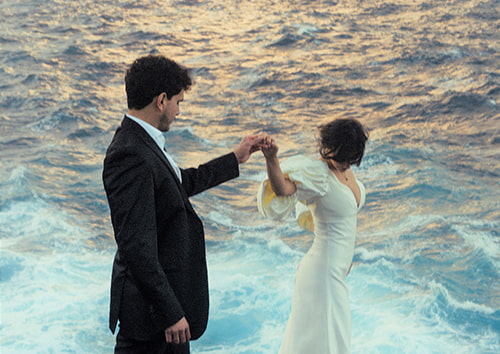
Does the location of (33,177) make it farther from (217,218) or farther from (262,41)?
(262,41)

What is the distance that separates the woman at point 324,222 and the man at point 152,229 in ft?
2.21

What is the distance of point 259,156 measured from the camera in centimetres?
1089

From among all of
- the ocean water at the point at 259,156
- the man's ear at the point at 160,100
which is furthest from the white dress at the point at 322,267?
the ocean water at the point at 259,156

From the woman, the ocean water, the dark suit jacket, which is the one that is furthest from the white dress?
the ocean water

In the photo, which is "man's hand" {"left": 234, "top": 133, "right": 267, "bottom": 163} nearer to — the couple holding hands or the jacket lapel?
the couple holding hands

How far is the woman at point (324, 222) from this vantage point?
9.75 feet

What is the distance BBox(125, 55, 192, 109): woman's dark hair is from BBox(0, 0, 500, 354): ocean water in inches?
124

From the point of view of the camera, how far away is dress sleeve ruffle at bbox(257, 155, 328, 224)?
9.68 ft

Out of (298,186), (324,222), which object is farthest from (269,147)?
(324,222)

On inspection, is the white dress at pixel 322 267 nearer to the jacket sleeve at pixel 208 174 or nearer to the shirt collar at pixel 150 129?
the jacket sleeve at pixel 208 174

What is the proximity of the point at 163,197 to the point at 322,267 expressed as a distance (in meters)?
1.10

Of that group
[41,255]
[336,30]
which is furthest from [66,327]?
[336,30]

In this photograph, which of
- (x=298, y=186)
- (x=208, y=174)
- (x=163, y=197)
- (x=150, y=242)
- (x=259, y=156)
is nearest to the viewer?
(x=150, y=242)

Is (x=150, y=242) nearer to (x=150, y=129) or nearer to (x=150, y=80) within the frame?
(x=150, y=129)
